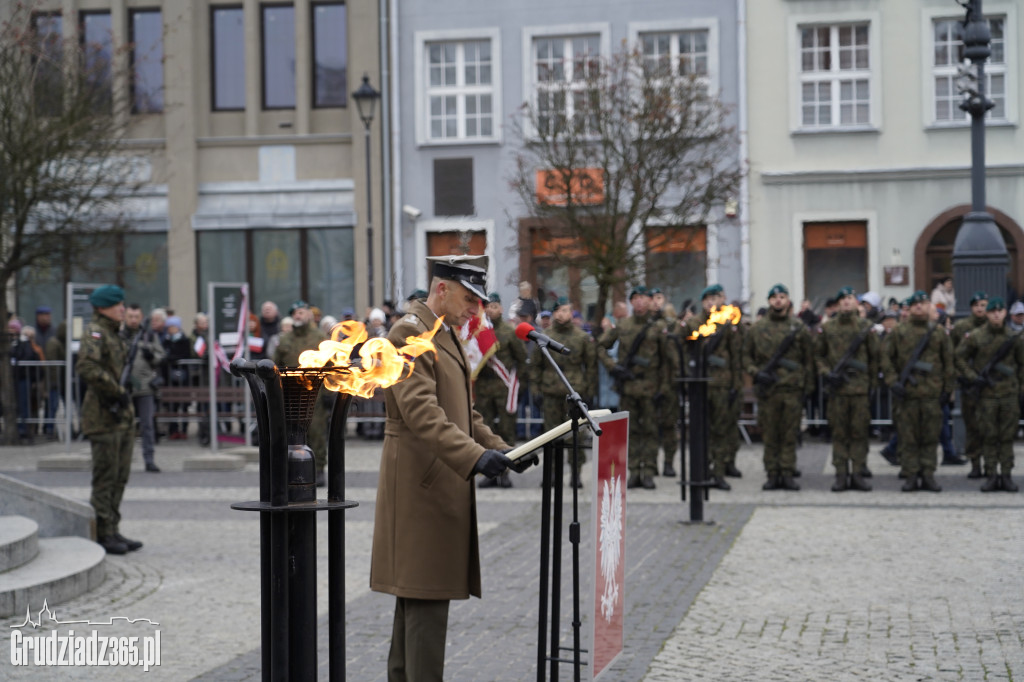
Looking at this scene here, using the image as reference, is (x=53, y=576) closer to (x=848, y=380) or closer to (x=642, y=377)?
(x=642, y=377)

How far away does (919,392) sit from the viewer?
580 inches

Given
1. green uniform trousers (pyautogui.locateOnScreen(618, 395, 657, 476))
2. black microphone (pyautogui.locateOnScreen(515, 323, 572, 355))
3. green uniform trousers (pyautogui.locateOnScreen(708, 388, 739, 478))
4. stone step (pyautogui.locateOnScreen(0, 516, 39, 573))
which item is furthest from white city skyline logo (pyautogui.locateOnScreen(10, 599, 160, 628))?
green uniform trousers (pyautogui.locateOnScreen(708, 388, 739, 478))

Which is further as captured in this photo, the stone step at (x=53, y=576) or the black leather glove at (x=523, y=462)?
the stone step at (x=53, y=576)

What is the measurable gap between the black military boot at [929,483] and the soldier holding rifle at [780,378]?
127 cm

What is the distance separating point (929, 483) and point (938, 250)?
516 inches

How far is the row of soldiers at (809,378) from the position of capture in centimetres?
1460

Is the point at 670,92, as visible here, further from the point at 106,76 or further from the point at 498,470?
the point at 498,470

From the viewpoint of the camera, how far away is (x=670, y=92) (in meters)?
23.2

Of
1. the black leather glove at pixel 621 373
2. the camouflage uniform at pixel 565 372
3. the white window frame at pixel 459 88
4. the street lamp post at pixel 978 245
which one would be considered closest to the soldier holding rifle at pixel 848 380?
the black leather glove at pixel 621 373

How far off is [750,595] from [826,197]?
18.9m

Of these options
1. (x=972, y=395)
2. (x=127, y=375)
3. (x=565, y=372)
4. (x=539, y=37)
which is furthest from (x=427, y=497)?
(x=539, y=37)

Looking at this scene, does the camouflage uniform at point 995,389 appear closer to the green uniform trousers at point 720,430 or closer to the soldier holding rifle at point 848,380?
the soldier holding rifle at point 848,380

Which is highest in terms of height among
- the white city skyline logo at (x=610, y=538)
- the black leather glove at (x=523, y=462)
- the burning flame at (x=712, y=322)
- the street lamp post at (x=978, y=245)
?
the street lamp post at (x=978, y=245)

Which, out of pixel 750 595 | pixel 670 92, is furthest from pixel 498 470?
pixel 670 92
